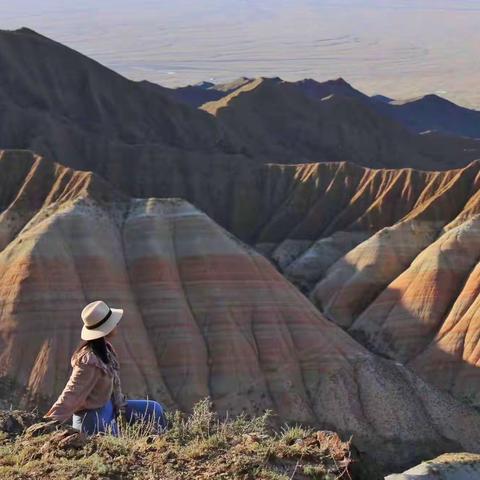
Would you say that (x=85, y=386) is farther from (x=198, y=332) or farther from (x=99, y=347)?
(x=198, y=332)

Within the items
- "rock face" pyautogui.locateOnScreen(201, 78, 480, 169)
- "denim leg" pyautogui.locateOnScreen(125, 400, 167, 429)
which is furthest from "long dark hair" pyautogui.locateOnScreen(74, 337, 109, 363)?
"rock face" pyautogui.locateOnScreen(201, 78, 480, 169)

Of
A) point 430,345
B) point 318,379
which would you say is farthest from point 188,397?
point 430,345

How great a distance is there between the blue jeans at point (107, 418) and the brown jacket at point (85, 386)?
11 cm

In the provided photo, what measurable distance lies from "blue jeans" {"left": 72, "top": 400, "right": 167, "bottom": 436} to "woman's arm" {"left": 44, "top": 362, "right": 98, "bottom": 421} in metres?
0.27

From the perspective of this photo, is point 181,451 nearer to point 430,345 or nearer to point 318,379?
point 318,379

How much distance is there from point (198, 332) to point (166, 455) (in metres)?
45.1

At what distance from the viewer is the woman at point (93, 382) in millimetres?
12461

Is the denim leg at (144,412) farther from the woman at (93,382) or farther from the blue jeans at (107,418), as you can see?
the woman at (93,382)

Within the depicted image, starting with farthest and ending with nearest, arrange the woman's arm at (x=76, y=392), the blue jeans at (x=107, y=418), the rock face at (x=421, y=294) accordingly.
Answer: the rock face at (x=421, y=294), the blue jeans at (x=107, y=418), the woman's arm at (x=76, y=392)

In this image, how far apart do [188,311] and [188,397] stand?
5.23 meters

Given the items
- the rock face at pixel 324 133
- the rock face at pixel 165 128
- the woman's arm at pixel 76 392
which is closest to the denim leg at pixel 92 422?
the woman's arm at pixel 76 392

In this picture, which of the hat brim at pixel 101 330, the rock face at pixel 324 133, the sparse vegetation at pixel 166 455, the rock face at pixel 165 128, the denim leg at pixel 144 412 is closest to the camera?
the sparse vegetation at pixel 166 455

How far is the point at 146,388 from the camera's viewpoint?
52.3 m

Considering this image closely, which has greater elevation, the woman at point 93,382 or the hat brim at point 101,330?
the hat brim at point 101,330
